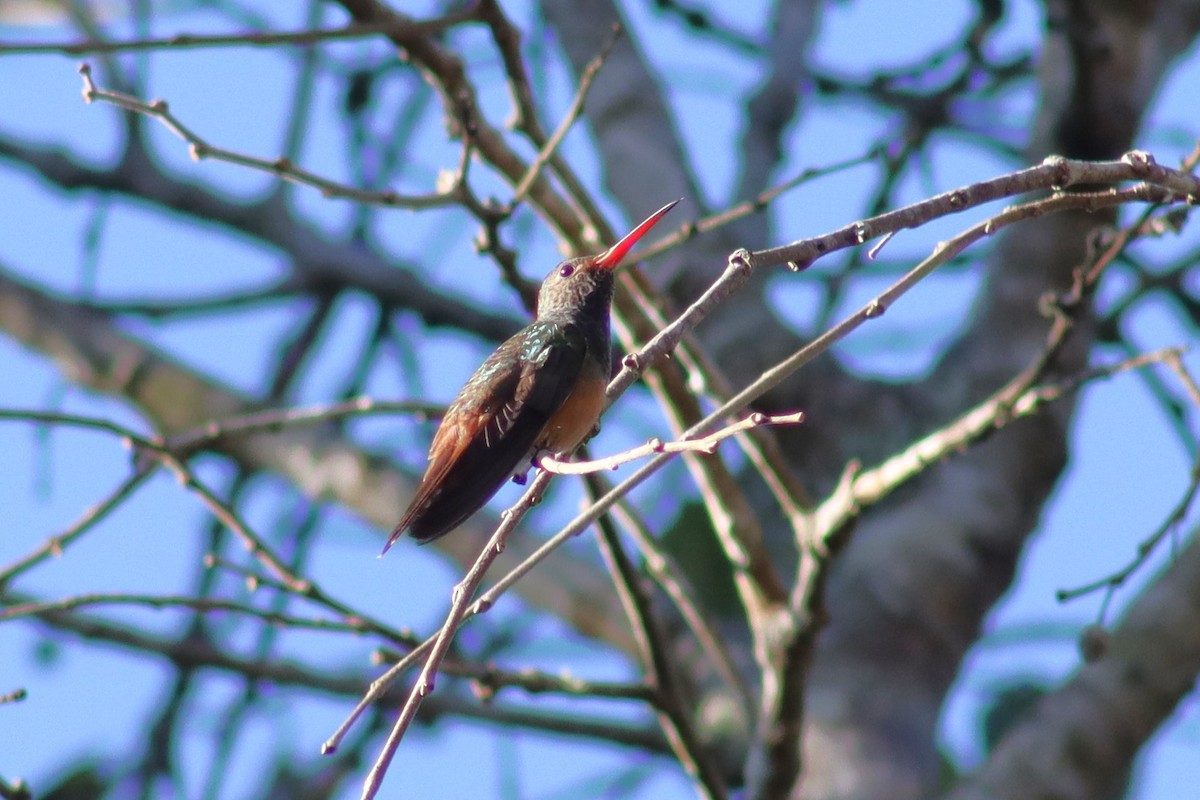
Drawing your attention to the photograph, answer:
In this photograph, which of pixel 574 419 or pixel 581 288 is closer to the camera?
pixel 574 419

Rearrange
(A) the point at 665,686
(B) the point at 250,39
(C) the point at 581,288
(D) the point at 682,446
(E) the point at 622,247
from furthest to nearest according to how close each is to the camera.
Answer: (C) the point at 581,288, (A) the point at 665,686, (E) the point at 622,247, (B) the point at 250,39, (D) the point at 682,446

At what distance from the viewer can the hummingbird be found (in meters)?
2.85

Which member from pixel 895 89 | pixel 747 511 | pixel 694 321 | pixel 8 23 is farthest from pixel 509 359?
pixel 8 23

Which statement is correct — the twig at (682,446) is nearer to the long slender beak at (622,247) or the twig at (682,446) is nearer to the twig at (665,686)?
the long slender beak at (622,247)

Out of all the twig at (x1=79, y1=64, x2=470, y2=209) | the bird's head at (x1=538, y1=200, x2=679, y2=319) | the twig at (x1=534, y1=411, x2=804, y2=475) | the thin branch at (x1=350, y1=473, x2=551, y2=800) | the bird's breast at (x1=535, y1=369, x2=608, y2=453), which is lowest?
the thin branch at (x1=350, y1=473, x2=551, y2=800)

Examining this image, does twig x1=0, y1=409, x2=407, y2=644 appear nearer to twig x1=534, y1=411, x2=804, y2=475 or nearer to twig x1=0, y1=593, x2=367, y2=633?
twig x1=0, y1=593, x2=367, y2=633

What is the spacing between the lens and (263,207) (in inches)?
260

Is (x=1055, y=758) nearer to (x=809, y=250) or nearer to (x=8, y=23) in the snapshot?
(x=809, y=250)

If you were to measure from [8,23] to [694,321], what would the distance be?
768cm

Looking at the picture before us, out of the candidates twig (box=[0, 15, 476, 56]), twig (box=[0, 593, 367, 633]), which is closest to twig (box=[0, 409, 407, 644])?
twig (box=[0, 593, 367, 633])

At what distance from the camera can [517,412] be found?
9.81 feet

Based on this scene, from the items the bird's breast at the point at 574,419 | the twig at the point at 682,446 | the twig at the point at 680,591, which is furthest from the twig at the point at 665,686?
the twig at the point at 682,446

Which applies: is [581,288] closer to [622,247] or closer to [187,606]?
[622,247]

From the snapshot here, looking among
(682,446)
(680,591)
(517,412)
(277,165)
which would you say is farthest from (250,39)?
(680,591)
